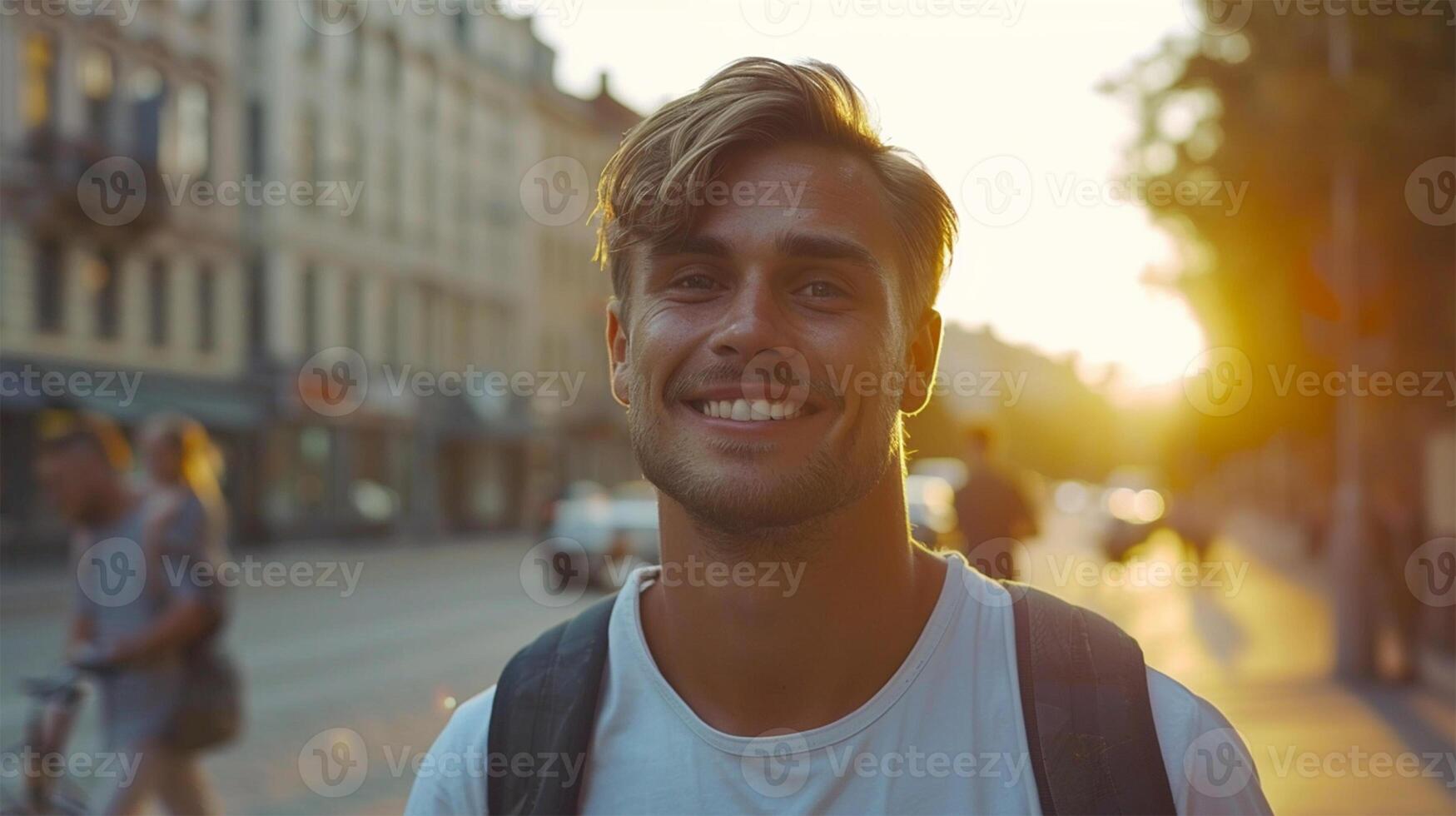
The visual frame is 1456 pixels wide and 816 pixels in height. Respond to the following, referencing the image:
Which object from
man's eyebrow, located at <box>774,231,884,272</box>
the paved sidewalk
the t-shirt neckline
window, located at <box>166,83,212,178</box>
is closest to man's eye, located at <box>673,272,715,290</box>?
man's eyebrow, located at <box>774,231,884,272</box>

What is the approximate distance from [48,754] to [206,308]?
91.0 ft

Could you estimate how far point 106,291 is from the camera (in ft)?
94.7

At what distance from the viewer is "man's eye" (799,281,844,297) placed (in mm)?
2170

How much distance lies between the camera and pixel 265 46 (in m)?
33.9

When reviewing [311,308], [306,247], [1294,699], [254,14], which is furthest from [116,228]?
[1294,699]

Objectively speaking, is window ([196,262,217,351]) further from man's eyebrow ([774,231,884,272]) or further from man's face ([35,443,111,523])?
man's eyebrow ([774,231,884,272])

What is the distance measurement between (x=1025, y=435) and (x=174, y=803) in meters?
118

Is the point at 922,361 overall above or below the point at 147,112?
below

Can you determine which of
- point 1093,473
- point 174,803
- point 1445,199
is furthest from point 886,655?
point 1093,473

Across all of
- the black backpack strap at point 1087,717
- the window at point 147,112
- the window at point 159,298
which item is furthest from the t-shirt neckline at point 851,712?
the window at point 159,298

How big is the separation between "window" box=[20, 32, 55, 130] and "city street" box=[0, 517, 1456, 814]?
811 cm

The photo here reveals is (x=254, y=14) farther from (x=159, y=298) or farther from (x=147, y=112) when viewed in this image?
(x=159, y=298)

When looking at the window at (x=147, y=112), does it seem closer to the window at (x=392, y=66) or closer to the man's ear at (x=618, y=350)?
the window at (x=392, y=66)

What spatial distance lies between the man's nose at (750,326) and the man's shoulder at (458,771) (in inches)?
24.6
